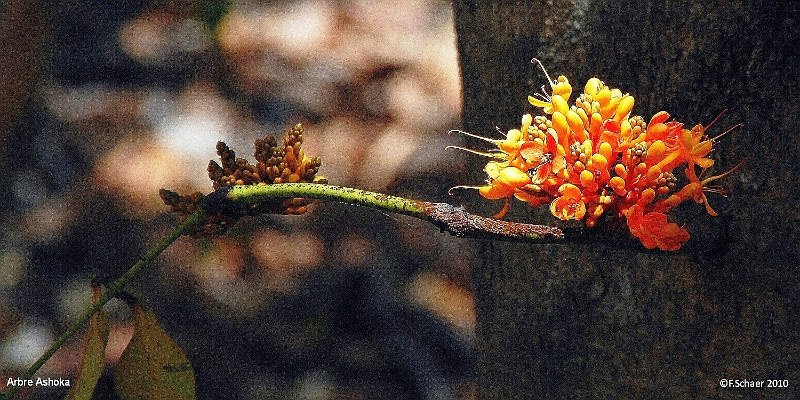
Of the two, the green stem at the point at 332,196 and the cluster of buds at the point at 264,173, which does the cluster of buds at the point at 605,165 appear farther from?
the cluster of buds at the point at 264,173

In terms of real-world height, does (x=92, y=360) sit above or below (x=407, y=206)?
below

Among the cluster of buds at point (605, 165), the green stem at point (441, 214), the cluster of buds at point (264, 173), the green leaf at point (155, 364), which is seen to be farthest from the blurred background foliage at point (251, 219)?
the cluster of buds at point (605, 165)

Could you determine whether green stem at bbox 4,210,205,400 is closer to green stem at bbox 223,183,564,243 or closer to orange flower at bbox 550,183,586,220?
green stem at bbox 223,183,564,243

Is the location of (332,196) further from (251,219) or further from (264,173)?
(251,219)

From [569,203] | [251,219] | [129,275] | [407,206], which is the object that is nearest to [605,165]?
[569,203]

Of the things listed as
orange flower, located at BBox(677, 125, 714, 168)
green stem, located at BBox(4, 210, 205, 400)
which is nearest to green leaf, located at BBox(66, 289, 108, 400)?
green stem, located at BBox(4, 210, 205, 400)

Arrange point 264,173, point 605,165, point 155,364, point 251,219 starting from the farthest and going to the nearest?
point 251,219 < point 155,364 < point 264,173 < point 605,165
